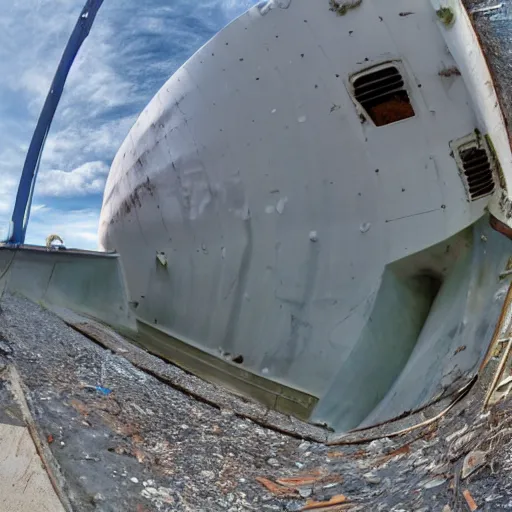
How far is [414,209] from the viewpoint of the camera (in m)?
1.85

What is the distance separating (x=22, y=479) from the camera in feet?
2.83

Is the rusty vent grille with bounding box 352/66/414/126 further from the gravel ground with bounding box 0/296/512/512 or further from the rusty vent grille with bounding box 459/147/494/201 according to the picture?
the gravel ground with bounding box 0/296/512/512

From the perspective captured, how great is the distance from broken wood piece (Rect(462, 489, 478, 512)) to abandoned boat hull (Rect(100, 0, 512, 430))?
25.1 inches

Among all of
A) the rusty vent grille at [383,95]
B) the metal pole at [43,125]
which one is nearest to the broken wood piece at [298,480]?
the rusty vent grille at [383,95]

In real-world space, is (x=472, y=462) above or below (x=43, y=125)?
below

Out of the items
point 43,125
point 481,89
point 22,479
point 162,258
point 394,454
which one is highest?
point 481,89

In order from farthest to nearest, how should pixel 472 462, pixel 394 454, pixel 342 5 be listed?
1. pixel 342 5
2. pixel 394 454
3. pixel 472 462

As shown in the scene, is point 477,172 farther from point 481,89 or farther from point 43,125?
point 43,125

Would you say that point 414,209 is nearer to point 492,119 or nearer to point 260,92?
point 492,119

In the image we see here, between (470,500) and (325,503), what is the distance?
1.00 feet

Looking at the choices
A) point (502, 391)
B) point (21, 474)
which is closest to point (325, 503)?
point (502, 391)

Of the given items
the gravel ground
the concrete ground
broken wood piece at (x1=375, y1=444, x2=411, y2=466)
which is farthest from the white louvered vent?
the concrete ground

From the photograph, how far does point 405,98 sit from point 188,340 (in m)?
1.52

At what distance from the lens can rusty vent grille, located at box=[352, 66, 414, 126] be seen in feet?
5.97
